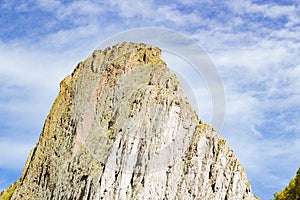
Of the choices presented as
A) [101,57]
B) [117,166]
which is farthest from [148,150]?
[101,57]

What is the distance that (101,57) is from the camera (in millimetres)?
93250

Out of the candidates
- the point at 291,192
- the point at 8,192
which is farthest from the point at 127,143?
the point at 8,192

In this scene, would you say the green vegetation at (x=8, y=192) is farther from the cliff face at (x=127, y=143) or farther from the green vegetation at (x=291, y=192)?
the green vegetation at (x=291, y=192)

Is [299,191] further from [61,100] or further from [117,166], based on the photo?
[61,100]

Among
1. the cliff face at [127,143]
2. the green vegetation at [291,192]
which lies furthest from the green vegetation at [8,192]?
the green vegetation at [291,192]

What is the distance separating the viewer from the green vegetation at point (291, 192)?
226 ft

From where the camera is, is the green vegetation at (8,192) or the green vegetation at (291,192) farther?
the green vegetation at (8,192)

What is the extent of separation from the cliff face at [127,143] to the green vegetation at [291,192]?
453cm

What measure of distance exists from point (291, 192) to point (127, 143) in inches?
807

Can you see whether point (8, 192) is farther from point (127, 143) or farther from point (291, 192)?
point (291, 192)

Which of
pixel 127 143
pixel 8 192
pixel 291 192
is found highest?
pixel 8 192

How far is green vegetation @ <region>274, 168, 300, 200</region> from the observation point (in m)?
68.8

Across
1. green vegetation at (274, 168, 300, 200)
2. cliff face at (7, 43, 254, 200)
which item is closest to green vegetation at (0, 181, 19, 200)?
cliff face at (7, 43, 254, 200)

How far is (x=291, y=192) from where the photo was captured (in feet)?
234
